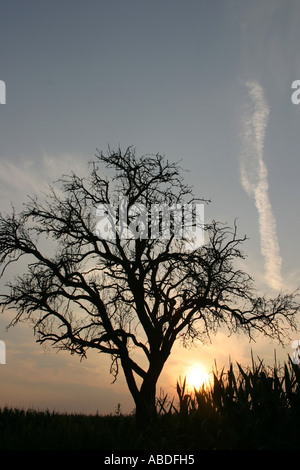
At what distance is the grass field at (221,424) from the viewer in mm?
6695

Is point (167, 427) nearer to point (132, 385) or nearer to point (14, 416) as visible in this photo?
point (14, 416)

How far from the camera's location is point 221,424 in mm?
7203

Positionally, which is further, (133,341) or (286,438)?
(133,341)

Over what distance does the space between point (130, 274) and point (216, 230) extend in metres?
4.11

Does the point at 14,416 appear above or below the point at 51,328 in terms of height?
below

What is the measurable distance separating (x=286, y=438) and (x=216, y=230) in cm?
1293

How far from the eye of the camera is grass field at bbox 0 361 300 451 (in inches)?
264
